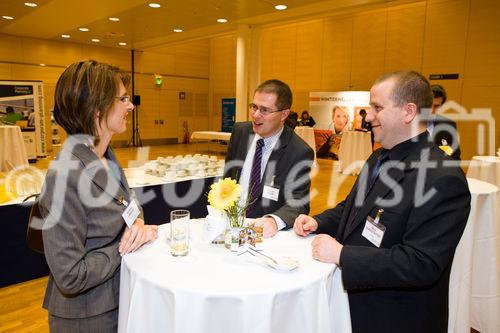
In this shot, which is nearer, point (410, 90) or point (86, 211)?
point (86, 211)

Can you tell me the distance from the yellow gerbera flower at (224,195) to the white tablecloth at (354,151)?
26.6 feet

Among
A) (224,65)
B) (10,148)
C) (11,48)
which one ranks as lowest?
(10,148)

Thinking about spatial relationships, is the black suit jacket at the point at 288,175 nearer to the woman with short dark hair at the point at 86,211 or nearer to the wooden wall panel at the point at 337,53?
the woman with short dark hair at the point at 86,211

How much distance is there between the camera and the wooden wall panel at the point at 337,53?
12109 millimetres

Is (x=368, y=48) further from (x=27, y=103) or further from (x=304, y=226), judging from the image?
(x=304, y=226)

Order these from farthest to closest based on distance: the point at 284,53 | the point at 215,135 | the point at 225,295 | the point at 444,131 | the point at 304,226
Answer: the point at 284,53
the point at 215,135
the point at 444,131
the point at 304,226
the point at 225,295

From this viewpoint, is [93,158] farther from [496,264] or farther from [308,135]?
[308,135]

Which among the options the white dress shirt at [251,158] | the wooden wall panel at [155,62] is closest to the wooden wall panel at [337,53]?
the wooden wall panel at [155,62]

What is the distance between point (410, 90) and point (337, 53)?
1167 centimetres

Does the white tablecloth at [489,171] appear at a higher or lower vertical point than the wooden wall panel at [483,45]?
lower

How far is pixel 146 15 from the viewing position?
9.23 meters

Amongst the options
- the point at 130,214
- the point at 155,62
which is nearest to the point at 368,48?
the point at 155,62

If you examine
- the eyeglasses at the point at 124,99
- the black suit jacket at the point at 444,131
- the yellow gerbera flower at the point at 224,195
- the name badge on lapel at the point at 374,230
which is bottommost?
the name badge on lapel at the point at 374,230

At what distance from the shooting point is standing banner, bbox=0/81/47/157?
10.3 metres
